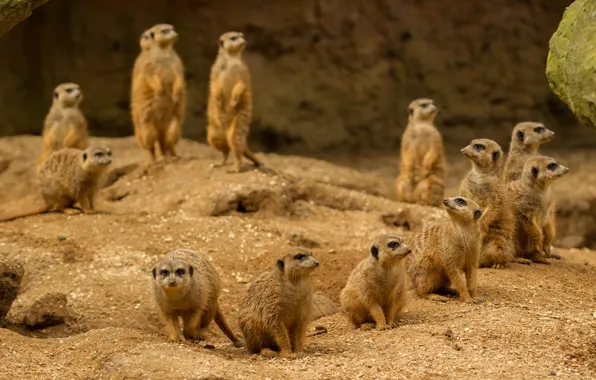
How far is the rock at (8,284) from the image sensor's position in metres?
5.96

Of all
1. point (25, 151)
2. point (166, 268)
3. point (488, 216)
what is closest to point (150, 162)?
point (25, 151)

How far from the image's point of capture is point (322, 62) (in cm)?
1238

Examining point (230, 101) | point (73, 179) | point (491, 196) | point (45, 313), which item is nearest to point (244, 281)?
point (45, 313)

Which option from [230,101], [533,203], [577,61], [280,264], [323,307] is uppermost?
[230,101]

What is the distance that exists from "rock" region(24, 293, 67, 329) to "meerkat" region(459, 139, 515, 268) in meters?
2.61

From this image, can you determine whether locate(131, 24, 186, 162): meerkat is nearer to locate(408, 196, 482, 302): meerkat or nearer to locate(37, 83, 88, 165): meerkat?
locate(37, 83, 88, 165): meerkat

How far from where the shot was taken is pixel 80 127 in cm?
977

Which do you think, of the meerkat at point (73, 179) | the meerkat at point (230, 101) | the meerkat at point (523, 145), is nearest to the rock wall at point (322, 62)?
the meerkat at point (230, 101)

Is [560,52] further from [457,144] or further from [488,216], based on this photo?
[457,144]

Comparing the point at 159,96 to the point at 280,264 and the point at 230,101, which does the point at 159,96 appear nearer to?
the point at 230,101

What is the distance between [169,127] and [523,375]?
18.5 feet

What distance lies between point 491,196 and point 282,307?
2.13 m

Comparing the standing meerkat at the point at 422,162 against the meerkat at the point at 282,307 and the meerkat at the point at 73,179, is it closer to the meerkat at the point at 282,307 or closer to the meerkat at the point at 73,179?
the meerkat at the point at 73,179

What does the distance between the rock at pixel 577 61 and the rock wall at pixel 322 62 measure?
7184 millimetres
